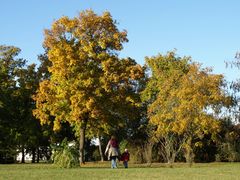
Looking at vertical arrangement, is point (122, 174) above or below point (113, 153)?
below

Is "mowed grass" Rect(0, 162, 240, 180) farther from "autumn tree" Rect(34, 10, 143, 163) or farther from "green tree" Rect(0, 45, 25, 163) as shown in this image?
"green tree" Rect(0, 45, 25, 163)

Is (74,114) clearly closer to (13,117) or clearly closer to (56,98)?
(56,98)

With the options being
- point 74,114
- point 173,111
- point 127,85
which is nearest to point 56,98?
point 74,114

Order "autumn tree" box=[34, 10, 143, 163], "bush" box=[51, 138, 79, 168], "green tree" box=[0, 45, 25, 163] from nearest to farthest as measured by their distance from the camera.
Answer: "bush" box=[51, 138, 79, 168]
"autumn tree" box=[34, 10, 143, 163]
"green tree" box=[0, 45, 25, 163]

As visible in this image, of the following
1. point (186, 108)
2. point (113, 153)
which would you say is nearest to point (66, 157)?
point (113, 153)

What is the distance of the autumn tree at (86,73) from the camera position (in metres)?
40.8

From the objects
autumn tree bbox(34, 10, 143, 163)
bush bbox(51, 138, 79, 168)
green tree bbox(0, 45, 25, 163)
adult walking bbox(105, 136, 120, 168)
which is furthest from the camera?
green tree bbox(0, 45, 25, 163)

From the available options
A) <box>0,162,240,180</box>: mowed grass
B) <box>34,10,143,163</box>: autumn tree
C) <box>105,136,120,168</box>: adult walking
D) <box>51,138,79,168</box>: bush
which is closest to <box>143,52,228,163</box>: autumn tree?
<box>34,10,143,163</box>: autumn tree

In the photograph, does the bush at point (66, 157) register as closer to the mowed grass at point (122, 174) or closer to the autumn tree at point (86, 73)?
the mowed grass at point (122, 174)

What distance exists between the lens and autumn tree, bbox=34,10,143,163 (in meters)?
40.8

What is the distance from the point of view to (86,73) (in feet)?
134

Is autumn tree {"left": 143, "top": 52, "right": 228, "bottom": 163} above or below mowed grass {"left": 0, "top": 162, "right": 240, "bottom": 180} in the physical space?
above

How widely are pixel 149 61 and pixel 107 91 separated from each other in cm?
1570

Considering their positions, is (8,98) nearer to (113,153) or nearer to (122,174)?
(113,153)
